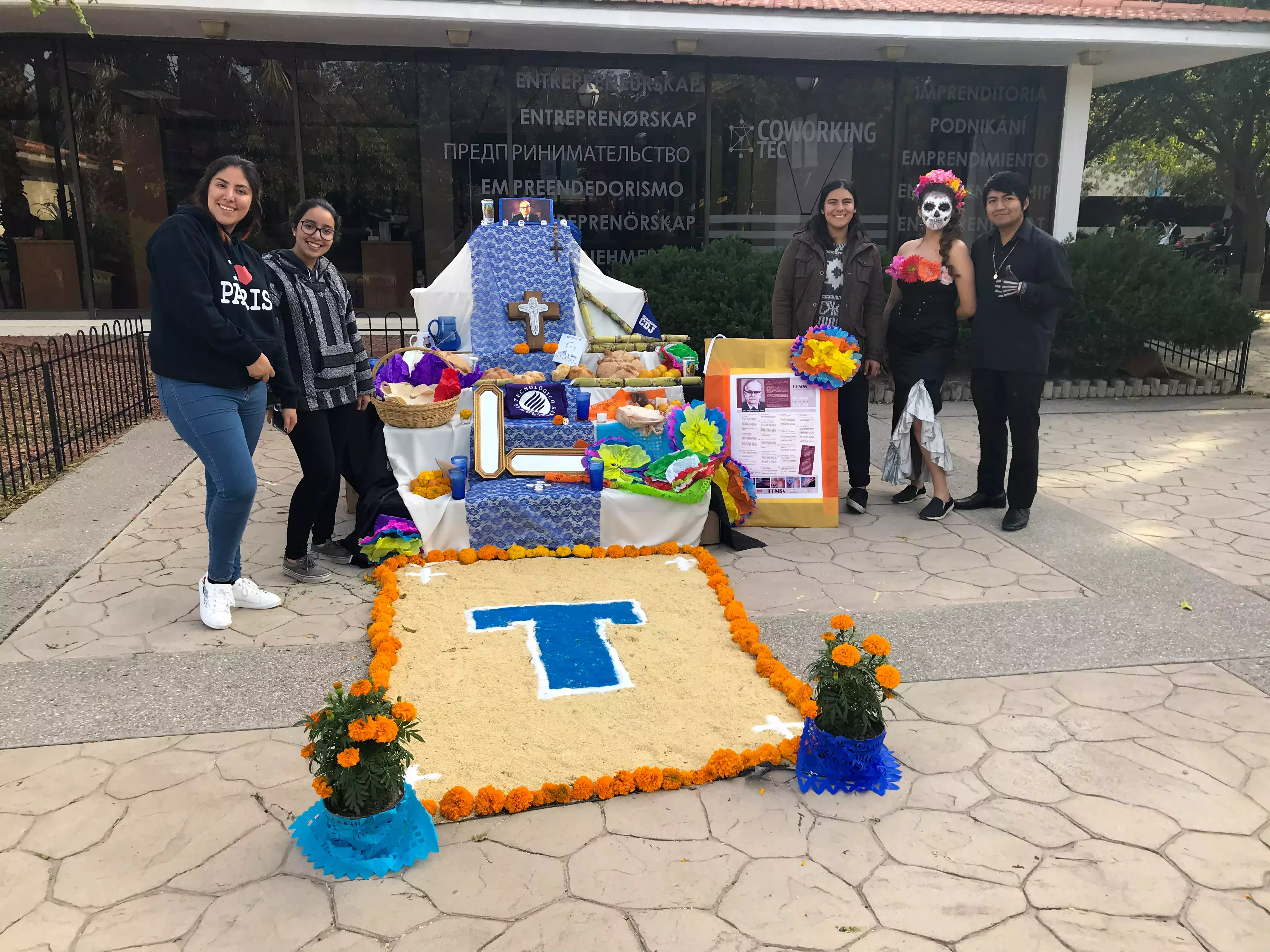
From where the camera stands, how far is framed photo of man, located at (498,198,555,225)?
6.16 m

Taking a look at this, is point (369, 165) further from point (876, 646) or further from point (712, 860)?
point (712, 860)

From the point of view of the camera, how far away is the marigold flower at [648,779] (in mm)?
2959

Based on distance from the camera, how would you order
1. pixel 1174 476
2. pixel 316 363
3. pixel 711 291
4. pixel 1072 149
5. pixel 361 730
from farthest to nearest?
1. pixel 1072 149
2. pixel 711 291
3. pixel 1174 476
4. pixel 316 363
5. pixel 361 730

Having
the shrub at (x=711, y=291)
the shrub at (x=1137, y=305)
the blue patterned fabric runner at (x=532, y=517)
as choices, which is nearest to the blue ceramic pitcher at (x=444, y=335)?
the blue patterned fabric runner at (x=532, y=517)

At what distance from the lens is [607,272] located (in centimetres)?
1105

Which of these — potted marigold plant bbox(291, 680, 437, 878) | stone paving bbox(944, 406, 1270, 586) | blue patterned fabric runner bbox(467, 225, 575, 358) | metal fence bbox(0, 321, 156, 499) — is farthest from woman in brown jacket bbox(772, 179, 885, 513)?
metal fence bbox(0, 321, 156, 499)

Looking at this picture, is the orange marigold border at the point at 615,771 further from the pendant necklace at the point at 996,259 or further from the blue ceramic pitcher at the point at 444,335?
the pendant necklace at the point at 996,259

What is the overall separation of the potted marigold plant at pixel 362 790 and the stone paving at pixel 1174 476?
433 cm

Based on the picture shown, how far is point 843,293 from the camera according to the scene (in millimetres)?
5609

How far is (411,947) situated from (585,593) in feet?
7.46

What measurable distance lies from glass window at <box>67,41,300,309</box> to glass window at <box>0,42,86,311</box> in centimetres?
25

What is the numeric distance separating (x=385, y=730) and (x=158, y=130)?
10.5m

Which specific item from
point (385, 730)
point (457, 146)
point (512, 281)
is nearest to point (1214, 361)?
point (512, 281)

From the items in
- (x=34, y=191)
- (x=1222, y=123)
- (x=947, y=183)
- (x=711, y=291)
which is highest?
(x=1222, y=123)
